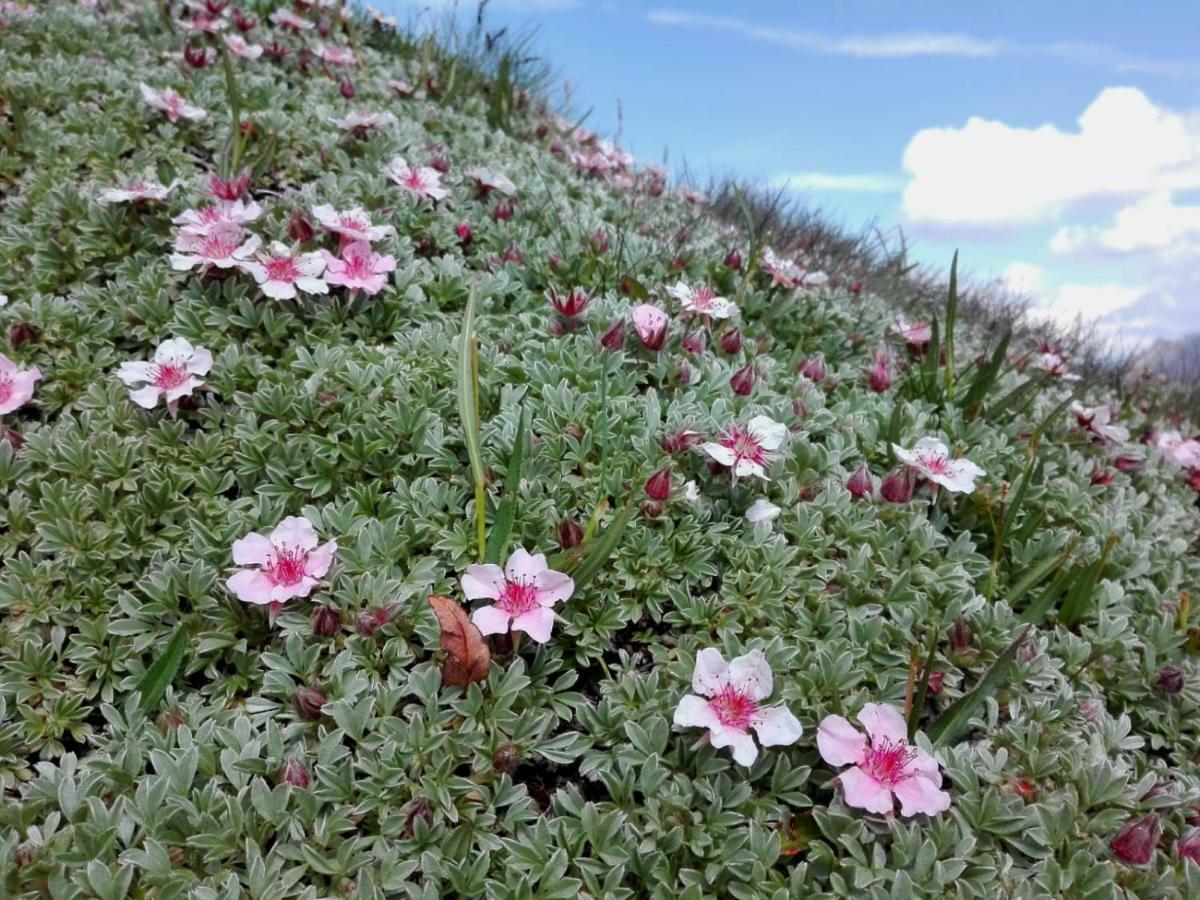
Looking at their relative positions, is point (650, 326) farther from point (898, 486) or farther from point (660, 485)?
point (898, 486)

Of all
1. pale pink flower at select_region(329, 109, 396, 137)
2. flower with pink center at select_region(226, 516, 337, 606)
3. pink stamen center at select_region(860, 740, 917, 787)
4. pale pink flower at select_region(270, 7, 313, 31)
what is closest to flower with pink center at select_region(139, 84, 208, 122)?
pale pink flower at select_region(329, 109, 396, 137)

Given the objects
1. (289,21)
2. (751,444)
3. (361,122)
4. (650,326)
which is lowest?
(751,444)

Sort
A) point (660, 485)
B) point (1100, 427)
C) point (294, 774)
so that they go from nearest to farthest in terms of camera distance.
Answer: point (294, 774) < point (660, 485) < point (1100, 427)

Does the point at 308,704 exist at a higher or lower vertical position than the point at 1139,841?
lower

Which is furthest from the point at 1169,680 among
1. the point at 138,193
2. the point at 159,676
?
the point at 138,193

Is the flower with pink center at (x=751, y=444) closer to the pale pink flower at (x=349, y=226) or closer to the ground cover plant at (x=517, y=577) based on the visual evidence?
the ground cover plant at (x=517, y=577)

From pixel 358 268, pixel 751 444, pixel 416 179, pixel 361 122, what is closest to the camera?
pixel 751 444

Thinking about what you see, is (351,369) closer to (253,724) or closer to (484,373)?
(484,373)

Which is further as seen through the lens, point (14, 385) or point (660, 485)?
point (14, 385)
